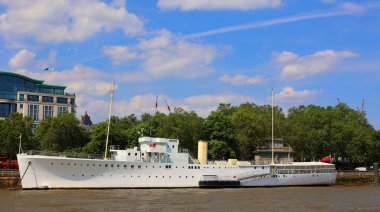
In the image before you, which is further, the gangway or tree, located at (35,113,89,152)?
tree, located at (35,113,89,152)

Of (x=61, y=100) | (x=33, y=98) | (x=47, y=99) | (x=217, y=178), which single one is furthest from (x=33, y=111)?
(x=217, y=178)

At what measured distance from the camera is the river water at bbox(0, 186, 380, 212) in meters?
40.4

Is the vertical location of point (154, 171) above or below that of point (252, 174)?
above

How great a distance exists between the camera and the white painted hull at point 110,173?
55344 millimetres

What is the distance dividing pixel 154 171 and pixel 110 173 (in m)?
5.63

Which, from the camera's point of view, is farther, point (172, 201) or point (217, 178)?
point (217, 178)

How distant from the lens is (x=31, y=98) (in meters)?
132

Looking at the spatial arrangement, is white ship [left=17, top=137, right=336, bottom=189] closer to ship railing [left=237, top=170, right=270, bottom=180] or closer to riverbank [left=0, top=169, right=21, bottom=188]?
ship railing [left=237, top=170, right=270, bottom=180]

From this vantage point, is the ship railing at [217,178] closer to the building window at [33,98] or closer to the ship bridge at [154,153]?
the ship bridge at [154,153]

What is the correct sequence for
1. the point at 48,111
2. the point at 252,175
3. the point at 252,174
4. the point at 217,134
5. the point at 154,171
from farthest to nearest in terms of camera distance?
the point at 48,111 < the point at 217,134 < the point at 252,174 < the point at 252,175 < the point at 154,171

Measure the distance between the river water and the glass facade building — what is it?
80.3 metres

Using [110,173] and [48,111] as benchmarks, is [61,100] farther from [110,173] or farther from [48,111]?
[110,173]

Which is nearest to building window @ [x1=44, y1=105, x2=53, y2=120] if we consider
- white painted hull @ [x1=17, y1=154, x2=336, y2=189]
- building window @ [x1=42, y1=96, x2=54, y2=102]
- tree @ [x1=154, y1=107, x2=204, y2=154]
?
building window @ [x1=42, y1=96, x2=54, y2=102]

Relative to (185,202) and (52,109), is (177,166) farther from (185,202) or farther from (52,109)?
(52,109)
